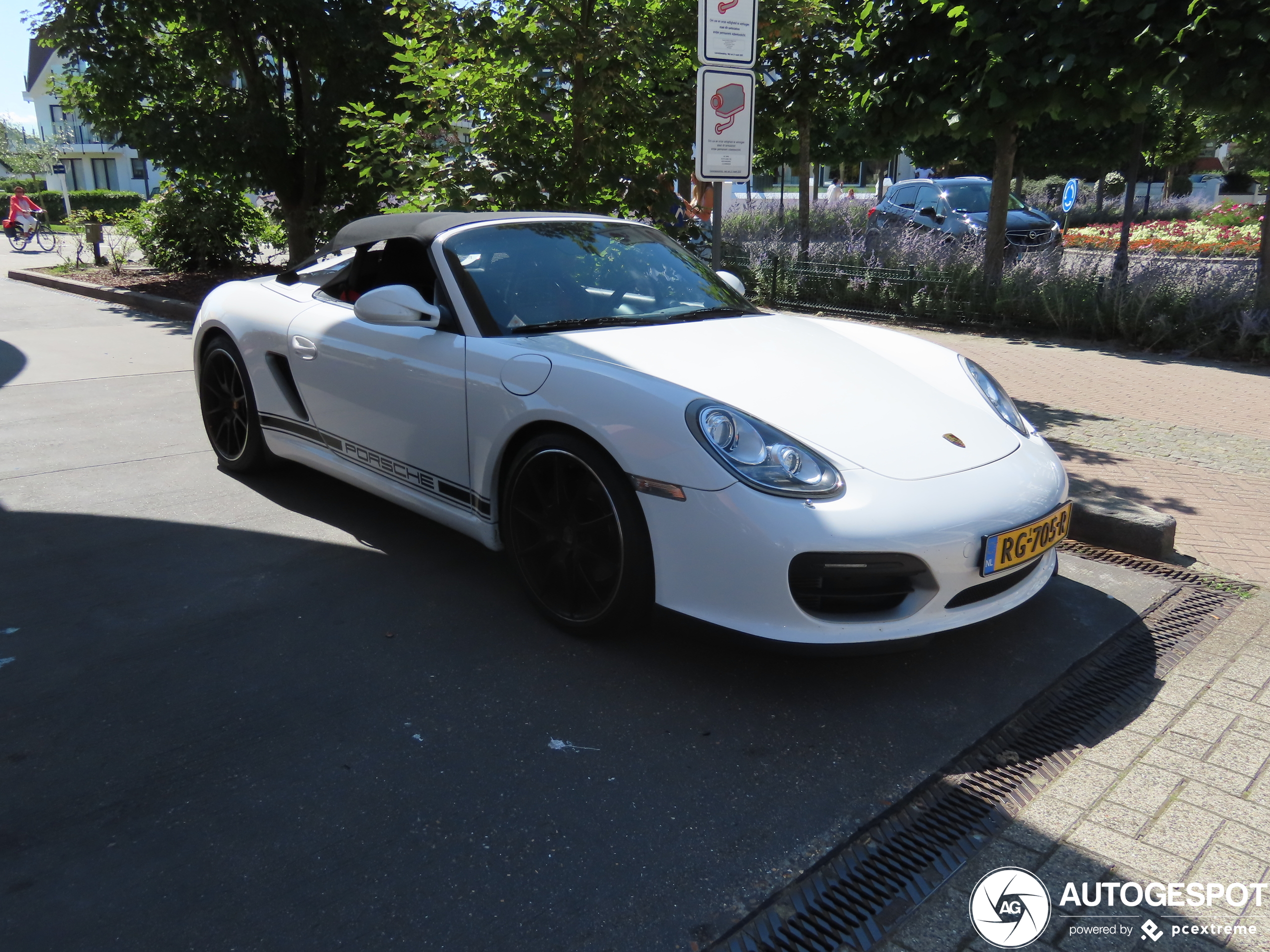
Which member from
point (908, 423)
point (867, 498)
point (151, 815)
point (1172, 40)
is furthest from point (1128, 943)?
point (1172, 40)

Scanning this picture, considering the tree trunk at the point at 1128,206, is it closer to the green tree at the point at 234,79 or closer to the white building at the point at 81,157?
the green tree at the point at 234,79

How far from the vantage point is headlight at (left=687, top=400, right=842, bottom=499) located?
280 centimetres

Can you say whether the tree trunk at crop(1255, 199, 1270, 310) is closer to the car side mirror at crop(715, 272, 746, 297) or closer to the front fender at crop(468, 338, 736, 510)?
the car side mirror at crop(715, 272, 746, 297)

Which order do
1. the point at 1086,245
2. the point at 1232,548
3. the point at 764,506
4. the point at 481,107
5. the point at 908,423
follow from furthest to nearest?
A: the point at 1086,245 → the point at 481,107 → the point at 1232,548 → the point at 908,423 → the point at 764,506

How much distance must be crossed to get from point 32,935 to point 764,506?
195cm

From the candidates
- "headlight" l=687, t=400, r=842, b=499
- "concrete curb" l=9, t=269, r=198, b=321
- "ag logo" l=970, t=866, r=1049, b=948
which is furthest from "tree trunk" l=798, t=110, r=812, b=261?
"ag logo" l=970, t=866, r=1049, b=948

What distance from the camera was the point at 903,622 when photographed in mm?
2824

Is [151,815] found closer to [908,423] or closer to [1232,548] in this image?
[908,423]

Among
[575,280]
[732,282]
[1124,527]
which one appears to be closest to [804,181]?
[732,282]

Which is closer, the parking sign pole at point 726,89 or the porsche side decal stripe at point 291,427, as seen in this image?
the porsche side decal stripe at point 291,427

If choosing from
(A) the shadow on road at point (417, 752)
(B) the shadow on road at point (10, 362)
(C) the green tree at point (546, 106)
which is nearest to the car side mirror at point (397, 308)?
(A) the shadow on road at point (417, 752)

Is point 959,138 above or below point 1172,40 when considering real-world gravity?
below

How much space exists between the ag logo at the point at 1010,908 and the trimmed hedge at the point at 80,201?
1847 inches

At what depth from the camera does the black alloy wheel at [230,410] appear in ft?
15.8
